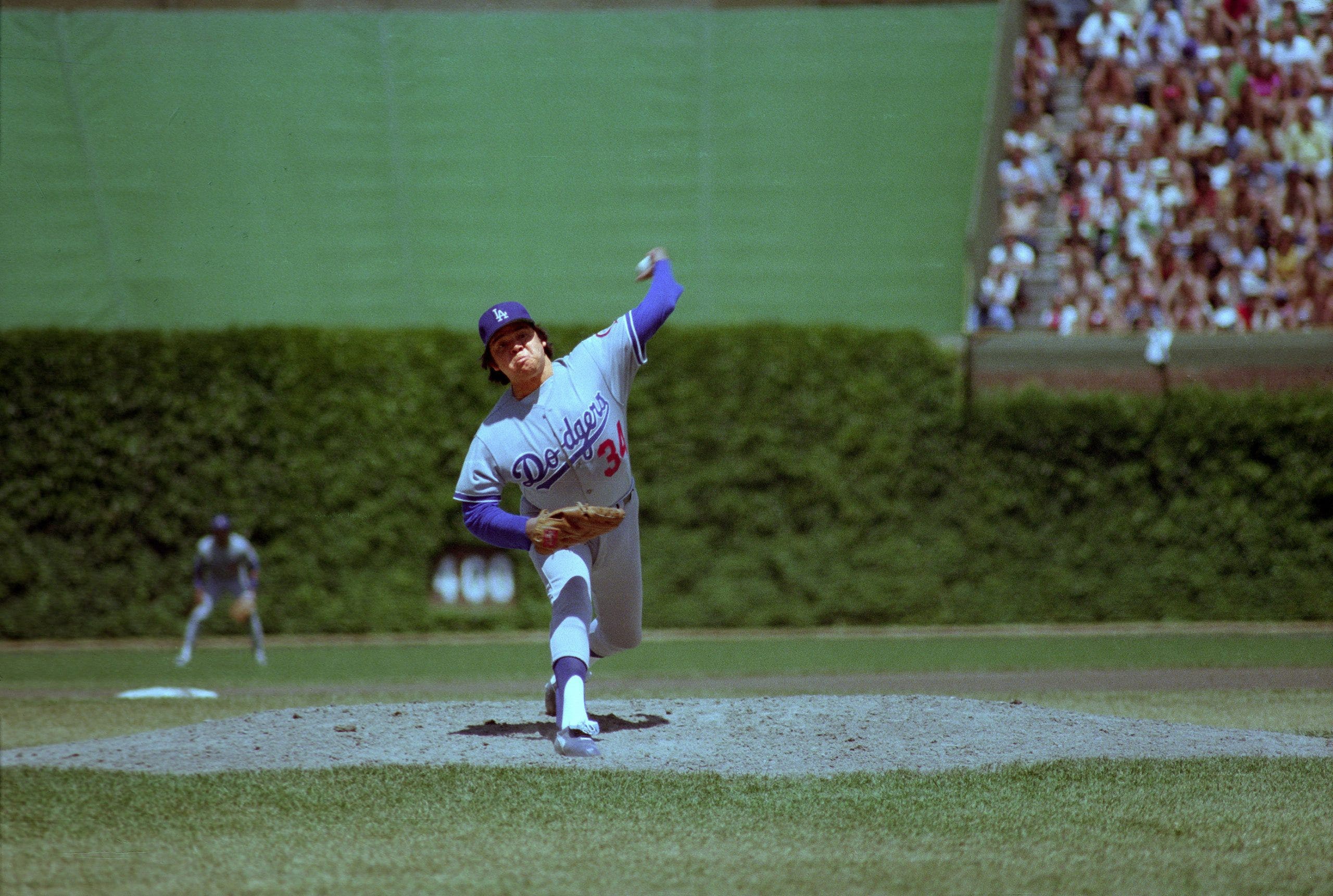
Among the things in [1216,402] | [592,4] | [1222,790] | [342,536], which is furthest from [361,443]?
[1222,790]

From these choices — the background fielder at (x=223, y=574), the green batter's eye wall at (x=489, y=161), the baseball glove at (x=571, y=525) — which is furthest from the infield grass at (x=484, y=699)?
the green batter's eye wall at (x=489, y=161)

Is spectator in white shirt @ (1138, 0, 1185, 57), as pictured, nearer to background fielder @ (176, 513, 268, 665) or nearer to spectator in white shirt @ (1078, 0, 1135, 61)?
spectator in white shirt @ (1078, 0, 1135, 61)

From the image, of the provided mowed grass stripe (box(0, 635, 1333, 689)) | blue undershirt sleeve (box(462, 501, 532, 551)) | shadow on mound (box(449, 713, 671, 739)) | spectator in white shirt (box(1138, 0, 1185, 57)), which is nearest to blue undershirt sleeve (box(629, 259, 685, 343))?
blue undershirt sleeve (box(462, 501, 532, 551))

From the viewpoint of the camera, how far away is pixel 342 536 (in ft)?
49.9

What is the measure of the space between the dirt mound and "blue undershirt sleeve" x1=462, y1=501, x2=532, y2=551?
965mm

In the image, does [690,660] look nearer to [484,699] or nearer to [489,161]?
[484,699]

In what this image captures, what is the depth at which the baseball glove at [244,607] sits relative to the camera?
13.4 meters

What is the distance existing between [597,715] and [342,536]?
880 centimetres

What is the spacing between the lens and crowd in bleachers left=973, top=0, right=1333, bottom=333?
1670 centimetres

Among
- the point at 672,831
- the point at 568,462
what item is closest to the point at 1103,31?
the point at 568,462

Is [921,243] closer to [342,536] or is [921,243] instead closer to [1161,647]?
[1161,647]

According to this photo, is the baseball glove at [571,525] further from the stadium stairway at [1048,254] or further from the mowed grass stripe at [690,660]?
the stadium stairway at [1048,254]

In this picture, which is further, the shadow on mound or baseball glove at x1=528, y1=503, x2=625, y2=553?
the shadow on mound

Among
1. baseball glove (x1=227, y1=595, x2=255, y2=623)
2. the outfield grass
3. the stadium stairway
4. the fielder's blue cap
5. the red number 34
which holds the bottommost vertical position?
baseball glove (x1=227, y1=595, x2=255, y2=623)
